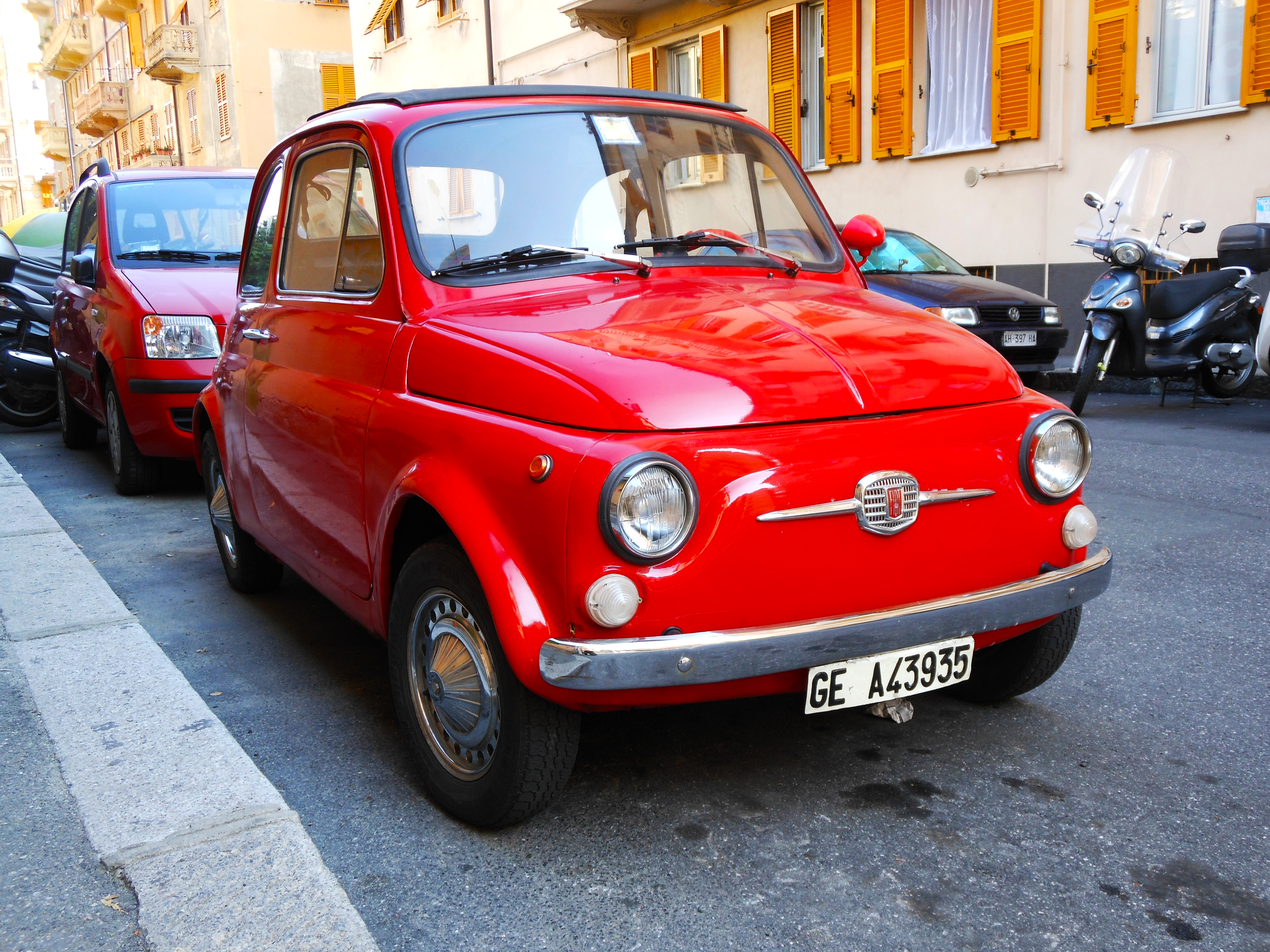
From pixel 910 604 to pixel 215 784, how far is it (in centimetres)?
175

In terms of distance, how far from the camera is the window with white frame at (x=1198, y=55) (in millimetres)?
11656

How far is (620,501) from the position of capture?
8.09 ft

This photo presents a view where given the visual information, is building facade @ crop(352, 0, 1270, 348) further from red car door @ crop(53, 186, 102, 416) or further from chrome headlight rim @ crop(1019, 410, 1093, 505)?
chrome headlight rim @ crop(1019, 410, 1093, 505)

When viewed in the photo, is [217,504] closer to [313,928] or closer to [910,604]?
[313,928]

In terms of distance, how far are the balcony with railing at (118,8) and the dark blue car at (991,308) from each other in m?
45.2

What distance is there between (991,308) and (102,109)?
47.8m

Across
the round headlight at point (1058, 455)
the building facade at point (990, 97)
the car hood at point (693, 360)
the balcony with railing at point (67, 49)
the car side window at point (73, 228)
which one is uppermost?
the balcony with railing at point (67, 49)

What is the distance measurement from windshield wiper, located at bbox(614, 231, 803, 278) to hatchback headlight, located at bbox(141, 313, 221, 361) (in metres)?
4.01

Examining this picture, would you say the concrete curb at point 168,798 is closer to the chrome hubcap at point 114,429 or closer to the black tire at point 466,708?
the black tire at point 466,708

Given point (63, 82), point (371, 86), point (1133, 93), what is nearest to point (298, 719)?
point (1133, 93)

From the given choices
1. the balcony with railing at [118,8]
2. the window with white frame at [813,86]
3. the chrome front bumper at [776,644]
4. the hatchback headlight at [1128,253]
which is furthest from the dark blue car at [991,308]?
the balcony with railing at [118,8]

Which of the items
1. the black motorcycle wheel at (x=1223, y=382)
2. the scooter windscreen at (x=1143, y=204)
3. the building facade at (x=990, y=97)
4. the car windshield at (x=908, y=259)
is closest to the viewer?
the black motorcycle wheel at (x=1223, y=382)

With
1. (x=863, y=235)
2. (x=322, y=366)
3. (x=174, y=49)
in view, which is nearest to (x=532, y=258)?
(x=322, y=366)

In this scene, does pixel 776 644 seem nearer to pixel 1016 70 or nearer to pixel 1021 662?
pixel 1021 662
